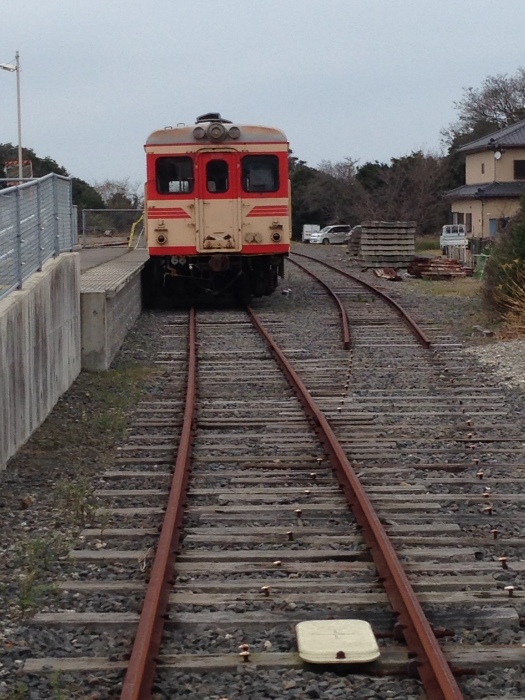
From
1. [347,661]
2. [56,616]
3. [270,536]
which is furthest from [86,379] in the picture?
[347,661]

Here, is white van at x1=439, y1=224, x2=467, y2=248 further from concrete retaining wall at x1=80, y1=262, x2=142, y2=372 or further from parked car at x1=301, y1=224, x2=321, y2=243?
Answer: concrete retaining wall at x1=80, y1=262, x2=142, y2=372

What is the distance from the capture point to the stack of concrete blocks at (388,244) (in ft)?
103

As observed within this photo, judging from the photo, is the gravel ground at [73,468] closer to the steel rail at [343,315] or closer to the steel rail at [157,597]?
the steel rail at [157,597]

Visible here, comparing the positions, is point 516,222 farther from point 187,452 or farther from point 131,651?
point 131,651

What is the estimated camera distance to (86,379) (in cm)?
1223

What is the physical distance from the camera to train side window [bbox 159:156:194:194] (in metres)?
18.6

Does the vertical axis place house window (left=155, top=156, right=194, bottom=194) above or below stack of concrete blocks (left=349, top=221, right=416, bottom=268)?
above

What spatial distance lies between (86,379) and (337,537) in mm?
6505

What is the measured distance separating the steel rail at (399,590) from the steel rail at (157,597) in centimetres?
102

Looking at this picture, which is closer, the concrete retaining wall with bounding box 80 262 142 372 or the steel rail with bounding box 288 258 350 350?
the concrete retaining wall with bounding box 80 262 142 372

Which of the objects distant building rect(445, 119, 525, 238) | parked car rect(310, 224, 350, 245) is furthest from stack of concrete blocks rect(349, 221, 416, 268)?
parked car rect(310, 224, 350, 245)

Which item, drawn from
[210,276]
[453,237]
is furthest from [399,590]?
[453,237]

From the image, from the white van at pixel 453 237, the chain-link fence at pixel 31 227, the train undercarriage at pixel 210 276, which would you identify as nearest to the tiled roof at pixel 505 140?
the white van at pixel 453 237

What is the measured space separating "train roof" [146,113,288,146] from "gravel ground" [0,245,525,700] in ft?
10.0
